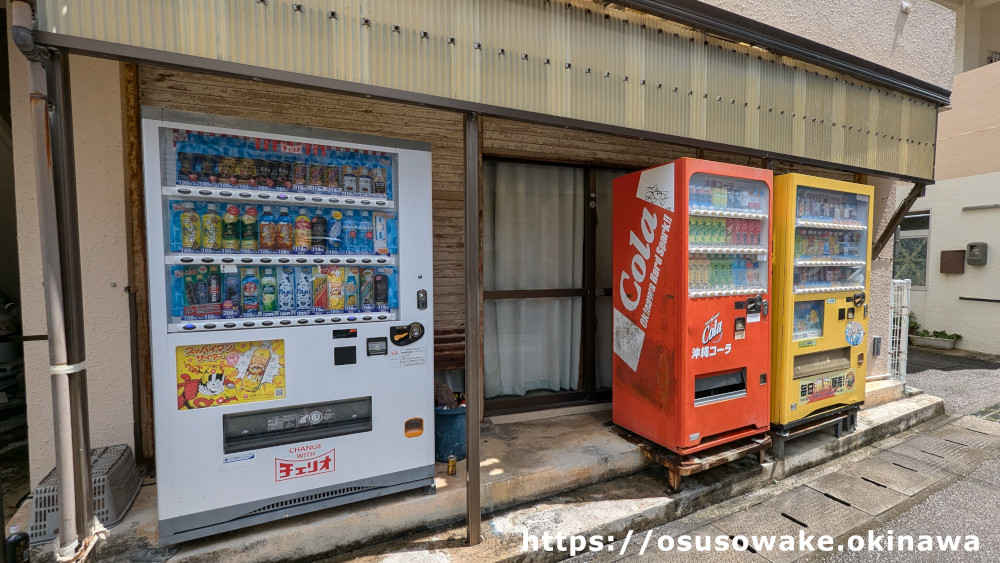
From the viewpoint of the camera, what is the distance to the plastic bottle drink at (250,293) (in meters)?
2.30

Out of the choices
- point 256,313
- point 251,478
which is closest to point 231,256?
point 256,313

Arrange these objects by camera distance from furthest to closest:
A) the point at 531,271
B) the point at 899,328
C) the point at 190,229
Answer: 1. the point at 899,328
2. the point at 531,271
3. the point at 190,229

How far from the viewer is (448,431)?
10.0 feet

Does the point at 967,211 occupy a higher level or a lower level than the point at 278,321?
higher

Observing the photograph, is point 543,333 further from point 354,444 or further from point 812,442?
point 812,442

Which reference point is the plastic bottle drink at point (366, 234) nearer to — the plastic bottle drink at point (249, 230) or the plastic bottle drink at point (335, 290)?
the plastic bottle drink at point (335, 290)

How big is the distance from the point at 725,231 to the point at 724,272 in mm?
320

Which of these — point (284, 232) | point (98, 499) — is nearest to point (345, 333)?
point (284, 232)

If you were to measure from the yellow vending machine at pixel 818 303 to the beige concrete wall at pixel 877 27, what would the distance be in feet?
5.70

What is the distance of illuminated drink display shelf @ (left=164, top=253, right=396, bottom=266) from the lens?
6.89ft

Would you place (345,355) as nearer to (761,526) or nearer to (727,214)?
(727,214)

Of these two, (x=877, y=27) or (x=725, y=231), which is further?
(x=877, y=27)

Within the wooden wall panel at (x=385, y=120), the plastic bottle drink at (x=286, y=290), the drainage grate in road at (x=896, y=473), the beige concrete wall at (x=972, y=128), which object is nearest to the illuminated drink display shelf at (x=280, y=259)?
the plastic bottle drink at (x=286, y=290)

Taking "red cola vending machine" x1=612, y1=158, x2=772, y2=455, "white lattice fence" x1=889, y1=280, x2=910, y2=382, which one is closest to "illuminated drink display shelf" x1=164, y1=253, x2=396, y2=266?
"red cola vending machine" x1=612, y1=158, x2=772, y2=455
